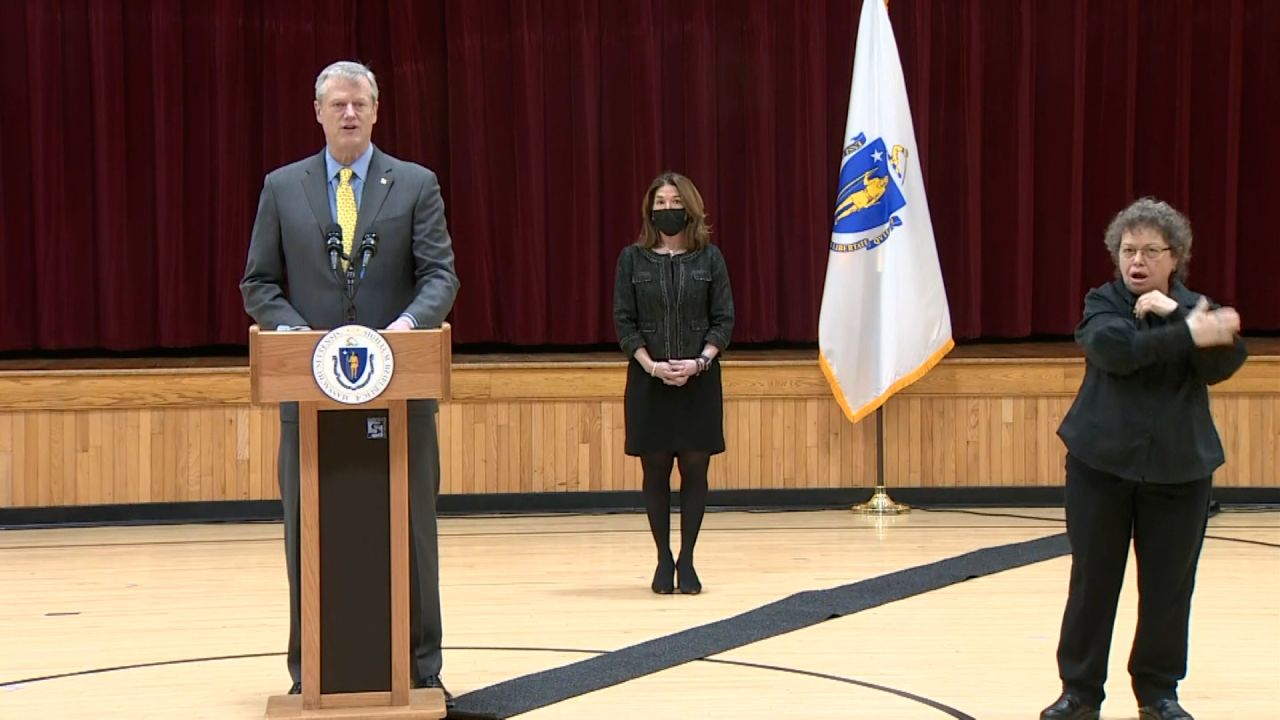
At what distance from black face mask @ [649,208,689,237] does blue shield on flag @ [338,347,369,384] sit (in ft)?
7.98

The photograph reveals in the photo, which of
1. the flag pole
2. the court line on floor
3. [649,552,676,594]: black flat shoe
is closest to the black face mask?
[649,552,676,594]: black flat shoe

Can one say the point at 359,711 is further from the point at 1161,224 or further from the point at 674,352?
the point at 674,352

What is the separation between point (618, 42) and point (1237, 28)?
11.4ft

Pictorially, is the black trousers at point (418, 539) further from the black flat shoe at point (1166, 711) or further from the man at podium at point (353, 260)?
the black flat shoe at point (1166, 711)

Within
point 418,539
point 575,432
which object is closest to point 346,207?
point 418,539

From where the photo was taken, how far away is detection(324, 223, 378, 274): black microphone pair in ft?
12.8

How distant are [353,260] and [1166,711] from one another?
233 centimetres

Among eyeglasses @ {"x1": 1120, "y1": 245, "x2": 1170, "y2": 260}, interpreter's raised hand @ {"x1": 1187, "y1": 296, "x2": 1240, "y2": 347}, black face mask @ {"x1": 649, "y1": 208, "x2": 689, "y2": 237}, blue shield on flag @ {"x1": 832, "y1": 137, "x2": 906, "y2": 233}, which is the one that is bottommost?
interpreter's raised hand @ {"x1": 1187, "y1": 296, "x2": 1240, "y2": 347}

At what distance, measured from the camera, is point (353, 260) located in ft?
13.0

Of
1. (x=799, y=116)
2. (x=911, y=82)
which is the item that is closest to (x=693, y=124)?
(x=799, y=116)

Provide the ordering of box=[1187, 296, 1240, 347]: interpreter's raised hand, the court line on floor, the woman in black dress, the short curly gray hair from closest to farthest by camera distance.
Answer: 1. box=[1187, 296, 1240, 347]: interpreter's raised hand
2. the short curly gray hair
3. the court line on floor
4. the woman in black dress

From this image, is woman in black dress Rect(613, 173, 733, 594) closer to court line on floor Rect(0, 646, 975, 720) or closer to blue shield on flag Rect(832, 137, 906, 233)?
court line on floor Rect(0, 646, 975, 720)

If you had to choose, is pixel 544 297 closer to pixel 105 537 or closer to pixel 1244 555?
pixel 105 537

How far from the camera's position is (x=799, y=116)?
8.88m
